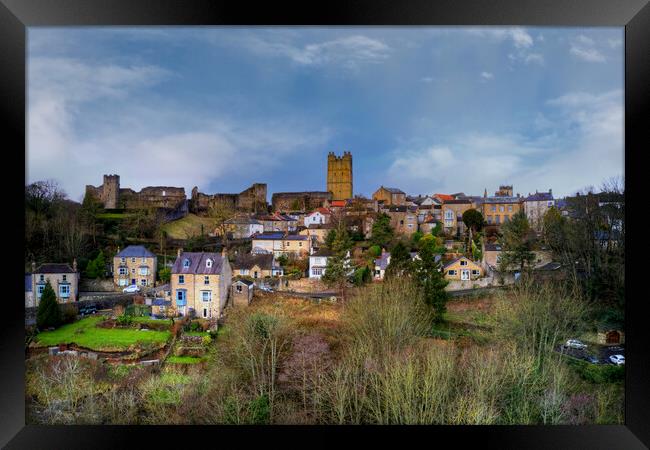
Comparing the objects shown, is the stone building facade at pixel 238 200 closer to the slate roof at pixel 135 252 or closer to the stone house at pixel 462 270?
the slate roof at pixel 135 252

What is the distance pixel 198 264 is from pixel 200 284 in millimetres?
185

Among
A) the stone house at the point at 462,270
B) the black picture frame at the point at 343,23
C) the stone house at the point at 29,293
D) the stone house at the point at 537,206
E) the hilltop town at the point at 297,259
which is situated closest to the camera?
the black picture frame at the point at 343,23

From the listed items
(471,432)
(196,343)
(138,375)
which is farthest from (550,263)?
(138,375)

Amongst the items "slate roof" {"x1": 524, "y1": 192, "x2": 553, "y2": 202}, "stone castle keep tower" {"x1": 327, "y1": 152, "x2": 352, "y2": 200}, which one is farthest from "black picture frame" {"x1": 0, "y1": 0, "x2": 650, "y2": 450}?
"stone castle keep tower" {"x1": 327, "y1": 152, "x2": 352, "y2": 200}

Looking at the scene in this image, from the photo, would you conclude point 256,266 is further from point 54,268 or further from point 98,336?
point 54,268

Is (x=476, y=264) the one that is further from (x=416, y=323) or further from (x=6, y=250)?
(x=6, y=250)

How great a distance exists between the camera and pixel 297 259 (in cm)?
382

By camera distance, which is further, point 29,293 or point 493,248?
point 493,248

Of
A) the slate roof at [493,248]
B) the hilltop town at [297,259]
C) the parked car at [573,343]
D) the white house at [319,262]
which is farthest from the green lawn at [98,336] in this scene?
the parked car at [573,343]

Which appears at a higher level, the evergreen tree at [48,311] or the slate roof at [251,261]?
the slate roof at [251,261]

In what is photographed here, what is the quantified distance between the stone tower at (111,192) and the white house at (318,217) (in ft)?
5.45

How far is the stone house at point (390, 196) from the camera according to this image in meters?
3.69

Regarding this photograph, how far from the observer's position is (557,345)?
3689mm

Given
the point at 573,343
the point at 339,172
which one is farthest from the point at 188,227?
the point at 573,343
